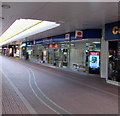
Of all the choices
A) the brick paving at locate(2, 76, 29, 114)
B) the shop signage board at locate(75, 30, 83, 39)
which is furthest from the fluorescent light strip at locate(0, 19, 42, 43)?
the brick paving at locate(2, 76, 29, 114)

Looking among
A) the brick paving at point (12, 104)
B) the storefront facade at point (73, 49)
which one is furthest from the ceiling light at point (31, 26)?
the brick paving at point (12, 104)

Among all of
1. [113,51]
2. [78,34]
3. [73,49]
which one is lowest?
[113,51]

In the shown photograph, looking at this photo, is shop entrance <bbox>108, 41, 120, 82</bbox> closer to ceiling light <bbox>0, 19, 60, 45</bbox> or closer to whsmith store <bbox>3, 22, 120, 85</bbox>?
whsmith store <bbox>3, 22, 120, 85</bbox>

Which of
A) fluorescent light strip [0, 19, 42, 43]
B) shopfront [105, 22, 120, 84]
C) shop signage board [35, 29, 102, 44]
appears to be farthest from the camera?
fluorescent light strip [0, 19, 42, 43]

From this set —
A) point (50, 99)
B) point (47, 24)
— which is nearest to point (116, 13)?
point (50, 99)

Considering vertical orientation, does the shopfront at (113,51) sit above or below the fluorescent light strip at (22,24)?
below

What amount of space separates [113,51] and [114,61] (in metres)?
0.57

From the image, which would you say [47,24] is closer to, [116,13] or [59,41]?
[59,41]

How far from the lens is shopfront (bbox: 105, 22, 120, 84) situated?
8133mm

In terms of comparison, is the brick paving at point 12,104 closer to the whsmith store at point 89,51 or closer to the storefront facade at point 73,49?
the whsmith store at point 89,51

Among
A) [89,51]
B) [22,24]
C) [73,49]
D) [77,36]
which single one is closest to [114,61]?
[89,51]

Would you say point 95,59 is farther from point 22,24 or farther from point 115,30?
point 22,24

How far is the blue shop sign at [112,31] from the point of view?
7952 mm

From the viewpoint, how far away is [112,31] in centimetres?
829
